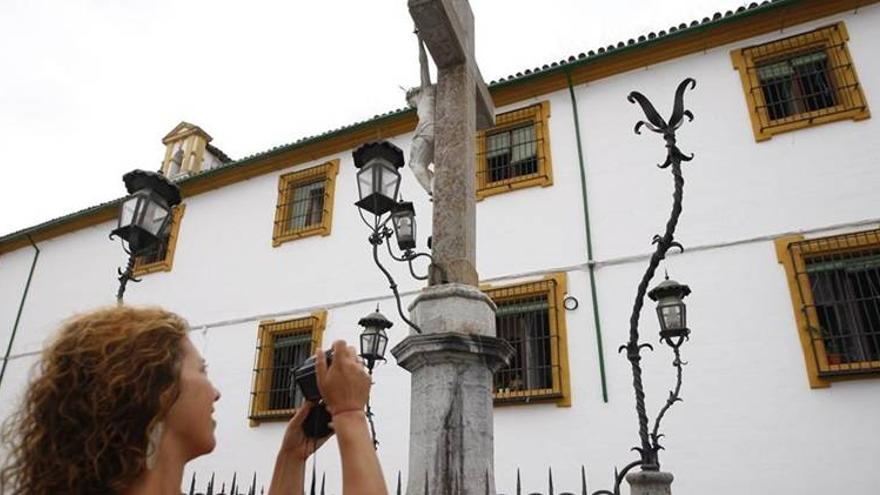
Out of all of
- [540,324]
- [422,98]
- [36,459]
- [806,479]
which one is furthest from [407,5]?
[806,479]

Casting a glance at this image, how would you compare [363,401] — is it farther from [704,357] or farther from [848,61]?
[848,61]

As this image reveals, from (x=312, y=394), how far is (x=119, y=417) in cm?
51

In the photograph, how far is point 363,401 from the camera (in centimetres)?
139

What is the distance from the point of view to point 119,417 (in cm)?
112

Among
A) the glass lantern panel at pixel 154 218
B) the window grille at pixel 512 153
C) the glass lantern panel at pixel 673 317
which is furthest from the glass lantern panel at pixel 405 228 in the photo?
the window grille at pixel 512 153

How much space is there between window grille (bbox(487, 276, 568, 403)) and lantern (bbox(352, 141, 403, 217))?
3211mm

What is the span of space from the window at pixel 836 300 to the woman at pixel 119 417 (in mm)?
7260

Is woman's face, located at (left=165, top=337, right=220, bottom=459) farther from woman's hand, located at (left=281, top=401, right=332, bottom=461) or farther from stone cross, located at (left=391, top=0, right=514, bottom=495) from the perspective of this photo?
stone cross, located at (left=391, top=0, right=514, bottom=495)

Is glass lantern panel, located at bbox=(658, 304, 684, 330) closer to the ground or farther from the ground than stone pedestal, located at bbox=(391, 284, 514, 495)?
farther from the ground

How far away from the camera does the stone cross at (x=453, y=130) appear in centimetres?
369

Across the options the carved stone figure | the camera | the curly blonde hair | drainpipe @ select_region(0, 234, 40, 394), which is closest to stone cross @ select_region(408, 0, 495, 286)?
the carved stone figure

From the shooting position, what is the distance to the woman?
1.09m

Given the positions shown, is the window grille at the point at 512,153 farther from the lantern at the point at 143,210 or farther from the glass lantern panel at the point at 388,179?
A: the lantern at the point at 143,210

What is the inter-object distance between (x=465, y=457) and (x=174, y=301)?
35.7 ft
